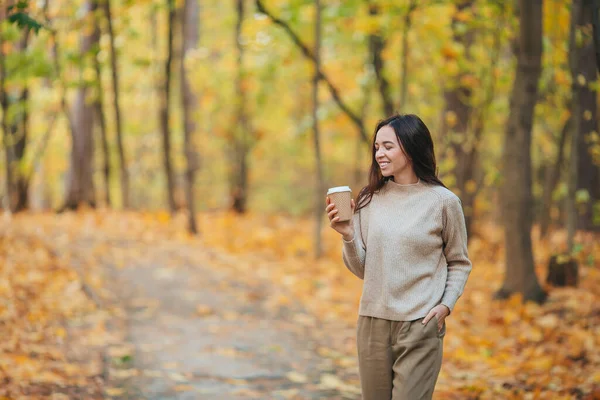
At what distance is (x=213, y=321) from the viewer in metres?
8.02

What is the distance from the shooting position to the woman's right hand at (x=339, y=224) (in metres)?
3.06

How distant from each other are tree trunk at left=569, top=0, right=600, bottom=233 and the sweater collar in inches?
90.4

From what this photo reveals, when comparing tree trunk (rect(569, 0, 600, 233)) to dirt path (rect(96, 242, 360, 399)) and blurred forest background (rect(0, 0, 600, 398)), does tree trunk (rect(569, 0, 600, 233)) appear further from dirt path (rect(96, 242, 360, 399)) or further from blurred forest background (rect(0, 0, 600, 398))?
dirt path (rect(96, 242, 360, 399))

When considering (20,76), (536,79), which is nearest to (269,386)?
(536,79)

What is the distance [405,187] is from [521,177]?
559 cm

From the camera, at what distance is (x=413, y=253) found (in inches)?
121

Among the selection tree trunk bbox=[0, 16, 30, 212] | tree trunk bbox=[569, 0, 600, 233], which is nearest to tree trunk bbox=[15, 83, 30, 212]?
tree trunk bbox=[0, 16, 30, 212]

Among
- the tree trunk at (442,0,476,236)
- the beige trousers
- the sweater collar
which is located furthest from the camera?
the tree trunk at (442,0,476,236)

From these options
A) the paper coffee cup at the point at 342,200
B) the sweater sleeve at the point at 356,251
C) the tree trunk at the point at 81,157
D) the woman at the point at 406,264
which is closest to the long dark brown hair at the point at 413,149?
the woman at the point at 406,264

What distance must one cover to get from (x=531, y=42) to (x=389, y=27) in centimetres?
301

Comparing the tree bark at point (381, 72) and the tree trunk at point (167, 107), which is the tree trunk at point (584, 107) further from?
the tree trunk at point (167, 107)

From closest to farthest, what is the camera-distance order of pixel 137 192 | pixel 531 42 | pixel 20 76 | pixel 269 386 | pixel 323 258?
pixel 269 386, pixel 531 42, pixel 20 76, pixel 323 258, pixel 137 192

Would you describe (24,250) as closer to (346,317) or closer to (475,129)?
(346,317)

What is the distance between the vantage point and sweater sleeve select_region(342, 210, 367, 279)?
3172 millimetres
